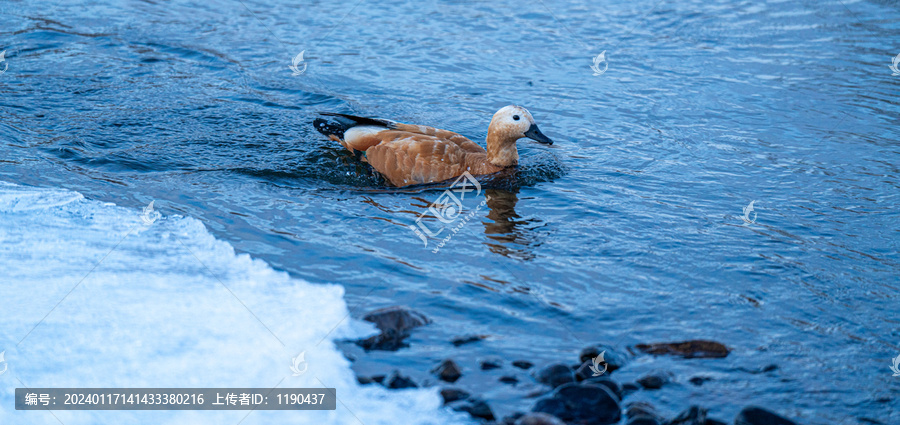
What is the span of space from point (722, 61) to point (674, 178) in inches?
157

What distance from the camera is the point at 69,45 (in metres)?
10.0

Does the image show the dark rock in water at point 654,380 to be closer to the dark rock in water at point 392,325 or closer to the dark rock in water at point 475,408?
the dark rock in water at point 475,408

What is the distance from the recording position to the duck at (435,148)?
6531 mm

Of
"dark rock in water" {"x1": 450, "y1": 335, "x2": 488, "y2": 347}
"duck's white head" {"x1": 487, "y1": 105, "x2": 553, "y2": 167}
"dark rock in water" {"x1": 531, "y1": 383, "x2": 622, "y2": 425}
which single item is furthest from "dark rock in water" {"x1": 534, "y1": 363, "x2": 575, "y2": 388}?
"duck's white head" {"x1": 487, "y1": 105, "x2": 553, "y2": 167}

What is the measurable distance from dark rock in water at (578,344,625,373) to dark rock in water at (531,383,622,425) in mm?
297

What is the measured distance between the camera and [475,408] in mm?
3646

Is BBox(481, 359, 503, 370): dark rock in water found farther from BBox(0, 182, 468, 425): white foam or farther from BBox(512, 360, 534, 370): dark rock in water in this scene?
BBox(0, 182, 468, 425): white foam

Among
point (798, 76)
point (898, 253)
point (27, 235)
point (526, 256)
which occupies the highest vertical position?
point (798, 76)

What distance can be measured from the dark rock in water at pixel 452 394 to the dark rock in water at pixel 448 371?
0.11m

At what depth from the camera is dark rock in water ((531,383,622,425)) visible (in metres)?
3.52

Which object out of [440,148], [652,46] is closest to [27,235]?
[440,148]

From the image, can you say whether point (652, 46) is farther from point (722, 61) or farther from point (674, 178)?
point (674, 178)

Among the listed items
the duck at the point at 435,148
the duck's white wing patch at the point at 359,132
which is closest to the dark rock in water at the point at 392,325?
the duck at the point at 435,148

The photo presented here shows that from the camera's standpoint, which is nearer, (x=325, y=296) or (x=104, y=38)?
(x=325, y=296)
